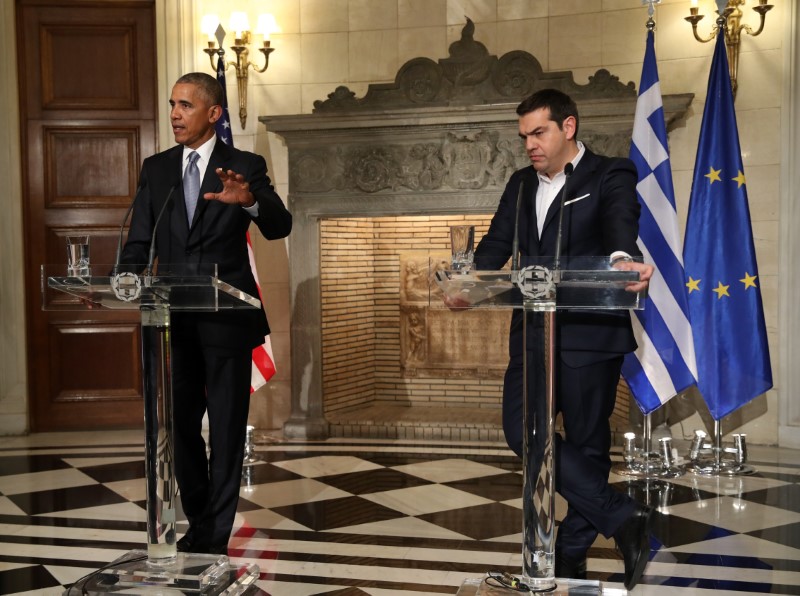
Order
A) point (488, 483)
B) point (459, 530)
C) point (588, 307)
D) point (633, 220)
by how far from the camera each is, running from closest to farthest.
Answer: point (588, 307) → point (633, 220) → point (459, 530) → point (488, 483)

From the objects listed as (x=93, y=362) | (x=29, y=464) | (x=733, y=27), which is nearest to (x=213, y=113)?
(x=29, y=464)

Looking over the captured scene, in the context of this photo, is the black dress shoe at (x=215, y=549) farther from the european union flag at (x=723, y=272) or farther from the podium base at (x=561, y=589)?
the european union flag at (x=723, y=272)

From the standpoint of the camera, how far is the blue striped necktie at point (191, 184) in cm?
360

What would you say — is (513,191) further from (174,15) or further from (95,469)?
(174,15)

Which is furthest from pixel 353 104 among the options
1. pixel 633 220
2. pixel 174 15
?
pixel 633 220

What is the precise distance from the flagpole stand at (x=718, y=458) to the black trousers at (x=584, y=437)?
2303 mm

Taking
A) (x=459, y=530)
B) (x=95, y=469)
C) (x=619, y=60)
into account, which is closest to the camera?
(x=459, y=530)

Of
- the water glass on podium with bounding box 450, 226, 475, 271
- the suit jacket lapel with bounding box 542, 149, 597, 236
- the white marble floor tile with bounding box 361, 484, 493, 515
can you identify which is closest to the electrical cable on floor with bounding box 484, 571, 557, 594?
the water glass on podium with bounding box 450, 226, 475, 271

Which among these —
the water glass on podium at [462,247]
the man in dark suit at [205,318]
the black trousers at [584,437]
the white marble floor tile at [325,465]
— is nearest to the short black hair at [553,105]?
the water glass on podium at [462,247]

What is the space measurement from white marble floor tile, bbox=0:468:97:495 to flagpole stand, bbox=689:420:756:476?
3345 millimetres

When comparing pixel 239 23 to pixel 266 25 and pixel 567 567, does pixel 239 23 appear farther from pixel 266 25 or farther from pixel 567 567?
pixel 567 567

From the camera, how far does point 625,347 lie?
126 inches

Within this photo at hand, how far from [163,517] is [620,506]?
149 centimetres

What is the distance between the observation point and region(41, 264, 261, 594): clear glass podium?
2.96 m
